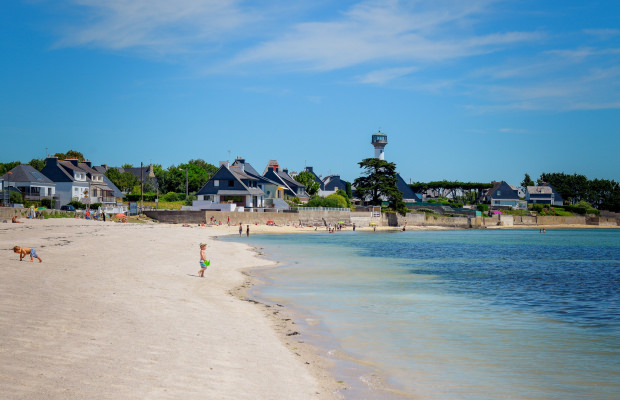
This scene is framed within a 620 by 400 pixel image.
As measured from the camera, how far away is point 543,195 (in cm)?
16162

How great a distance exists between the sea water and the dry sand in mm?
1223

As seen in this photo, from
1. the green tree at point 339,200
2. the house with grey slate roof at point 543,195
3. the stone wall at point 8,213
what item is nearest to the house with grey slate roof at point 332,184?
the green tree at point 339,200

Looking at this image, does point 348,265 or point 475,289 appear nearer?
point 475,289

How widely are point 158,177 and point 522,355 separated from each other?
112773 mm

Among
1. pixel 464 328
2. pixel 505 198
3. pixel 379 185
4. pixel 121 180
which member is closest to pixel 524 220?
pixel 505 198

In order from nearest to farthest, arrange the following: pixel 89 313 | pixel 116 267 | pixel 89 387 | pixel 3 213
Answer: pixel 89 387, pixel 89 313, pixel 116 267, pixel 3 213

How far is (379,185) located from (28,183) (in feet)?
196

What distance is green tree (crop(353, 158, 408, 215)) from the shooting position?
104 meters

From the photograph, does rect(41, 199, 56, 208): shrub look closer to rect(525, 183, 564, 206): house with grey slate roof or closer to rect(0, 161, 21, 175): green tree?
rect(0, 161, 21, 175): green tree

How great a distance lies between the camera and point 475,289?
23953mm

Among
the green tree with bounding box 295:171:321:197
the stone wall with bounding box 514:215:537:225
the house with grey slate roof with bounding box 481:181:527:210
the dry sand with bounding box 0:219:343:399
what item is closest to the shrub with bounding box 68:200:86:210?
the dry sand with bounding box 0:219:343:399

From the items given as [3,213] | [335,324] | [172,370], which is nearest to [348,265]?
[335,324]

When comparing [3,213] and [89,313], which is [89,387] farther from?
[3,213]

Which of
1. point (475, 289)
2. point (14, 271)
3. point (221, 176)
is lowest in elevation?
point (475, 289)
